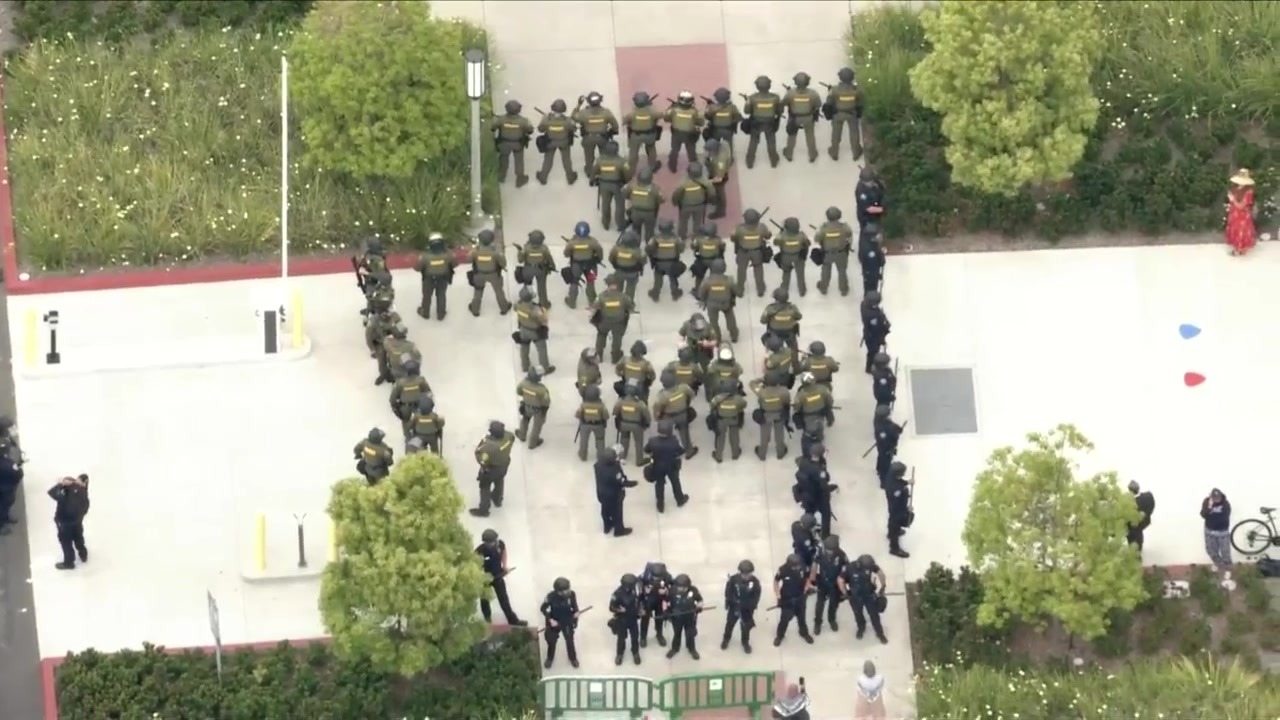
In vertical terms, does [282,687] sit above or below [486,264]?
below

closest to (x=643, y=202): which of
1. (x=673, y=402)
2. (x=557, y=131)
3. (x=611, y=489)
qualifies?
(x=557, y=131)

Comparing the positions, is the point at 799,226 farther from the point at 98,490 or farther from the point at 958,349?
the point at 98,490

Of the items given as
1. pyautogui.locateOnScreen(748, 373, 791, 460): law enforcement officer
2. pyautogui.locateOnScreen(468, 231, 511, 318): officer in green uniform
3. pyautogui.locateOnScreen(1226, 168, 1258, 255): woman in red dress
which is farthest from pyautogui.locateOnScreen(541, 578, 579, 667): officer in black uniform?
pyautogui.locateOnScreen(1226, 168, 1258, 255): woman in red dress

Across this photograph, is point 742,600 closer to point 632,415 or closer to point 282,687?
point 632,415

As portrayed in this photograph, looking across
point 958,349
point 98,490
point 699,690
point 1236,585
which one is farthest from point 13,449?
point 1236,585

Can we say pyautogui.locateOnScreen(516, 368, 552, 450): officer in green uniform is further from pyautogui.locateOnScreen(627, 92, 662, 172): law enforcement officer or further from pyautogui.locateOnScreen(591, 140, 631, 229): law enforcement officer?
pyautogui.locateOnScreen(627, 92, 662, 172): law enforcement officer

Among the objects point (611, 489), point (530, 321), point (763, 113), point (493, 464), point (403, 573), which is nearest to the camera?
point (403, 573)
